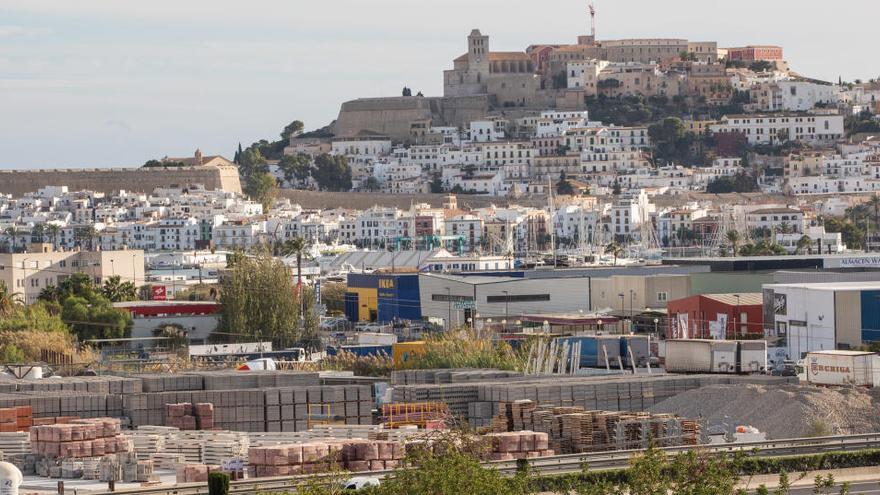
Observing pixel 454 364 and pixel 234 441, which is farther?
pixel 454 364

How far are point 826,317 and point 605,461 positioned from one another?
14.5 metres

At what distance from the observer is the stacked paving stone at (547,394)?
23.3 m

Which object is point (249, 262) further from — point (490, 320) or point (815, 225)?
point (815, 225)

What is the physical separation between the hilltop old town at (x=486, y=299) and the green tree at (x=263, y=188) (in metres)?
0.24

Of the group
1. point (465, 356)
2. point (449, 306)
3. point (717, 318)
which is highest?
point (465, 356)

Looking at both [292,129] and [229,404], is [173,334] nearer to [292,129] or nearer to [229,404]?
[229,404]

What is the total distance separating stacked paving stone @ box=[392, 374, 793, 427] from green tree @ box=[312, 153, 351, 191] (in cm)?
9336

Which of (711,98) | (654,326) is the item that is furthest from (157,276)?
(711,98)

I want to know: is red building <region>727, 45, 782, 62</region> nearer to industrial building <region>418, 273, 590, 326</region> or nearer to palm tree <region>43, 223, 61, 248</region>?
palm tree <region>43, 223, 61, 248</region>

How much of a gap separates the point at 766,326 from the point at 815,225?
190ft

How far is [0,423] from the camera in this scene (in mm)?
21016

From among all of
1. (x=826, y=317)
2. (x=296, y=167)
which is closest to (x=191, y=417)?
(x=826, y=317)

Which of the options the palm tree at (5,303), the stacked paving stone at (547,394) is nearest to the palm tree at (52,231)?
the palm tree at (5,303)

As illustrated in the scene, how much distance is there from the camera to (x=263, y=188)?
114 meters
